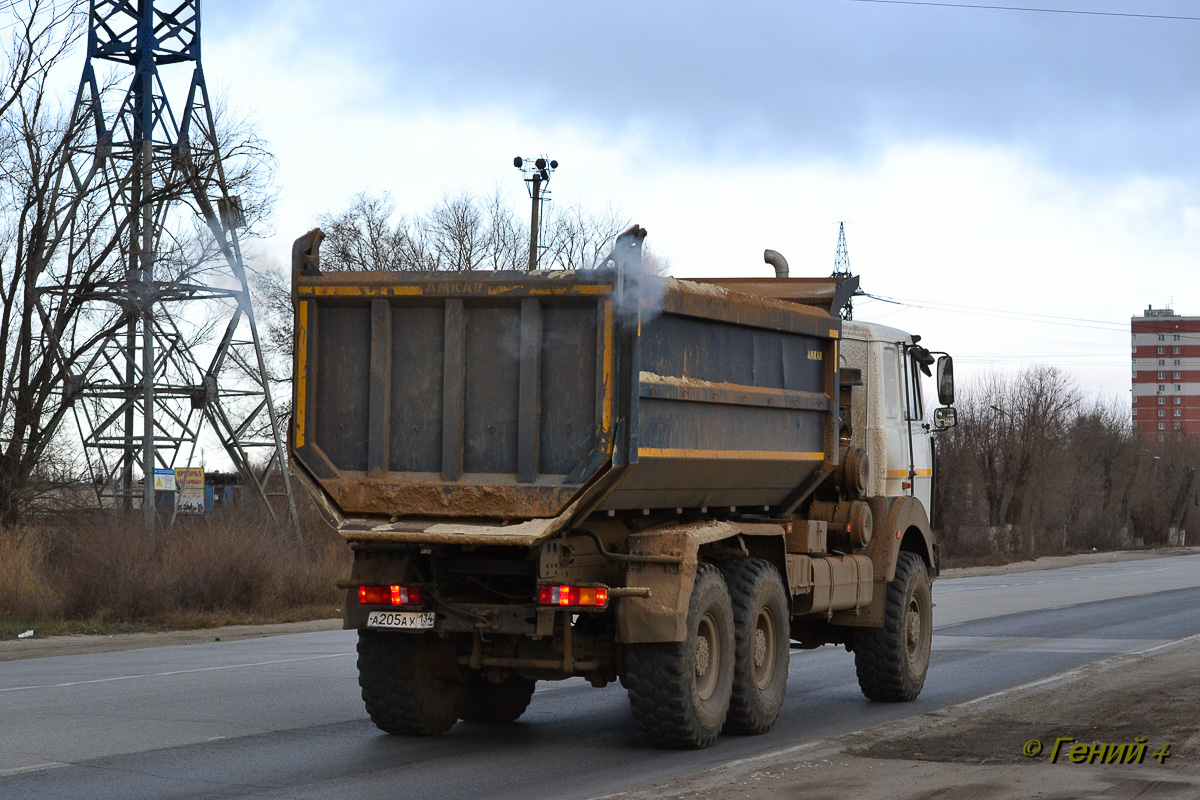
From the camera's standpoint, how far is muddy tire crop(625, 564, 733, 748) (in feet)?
28.5

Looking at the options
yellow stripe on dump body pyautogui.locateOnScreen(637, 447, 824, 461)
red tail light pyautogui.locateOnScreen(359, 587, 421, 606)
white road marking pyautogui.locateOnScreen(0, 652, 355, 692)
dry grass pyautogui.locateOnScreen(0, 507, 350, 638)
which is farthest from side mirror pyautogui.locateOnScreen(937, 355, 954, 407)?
dry grass pyautogui.locateOnScreen(0, 507, 350, 638)

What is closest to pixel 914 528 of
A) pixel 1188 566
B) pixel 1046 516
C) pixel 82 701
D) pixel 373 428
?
pixel 373 428

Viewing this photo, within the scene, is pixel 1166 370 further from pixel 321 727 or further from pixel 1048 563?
pixel 321 727

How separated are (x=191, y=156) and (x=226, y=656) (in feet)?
48.1

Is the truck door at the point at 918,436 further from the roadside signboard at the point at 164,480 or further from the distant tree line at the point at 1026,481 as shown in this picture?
the distant tree line at the point at 1026,481

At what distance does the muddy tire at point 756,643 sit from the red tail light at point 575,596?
1.37m

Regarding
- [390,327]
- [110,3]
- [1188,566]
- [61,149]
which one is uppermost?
[110,3]

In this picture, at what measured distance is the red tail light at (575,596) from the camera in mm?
8406

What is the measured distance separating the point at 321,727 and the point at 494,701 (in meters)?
1.27

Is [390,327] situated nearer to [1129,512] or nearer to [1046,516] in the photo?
[1046,516]

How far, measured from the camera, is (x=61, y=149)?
989 inches

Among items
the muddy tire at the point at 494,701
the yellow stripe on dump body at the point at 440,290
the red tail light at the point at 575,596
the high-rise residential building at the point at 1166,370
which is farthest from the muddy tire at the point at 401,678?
the high-rise residential building at the point at 1166,370

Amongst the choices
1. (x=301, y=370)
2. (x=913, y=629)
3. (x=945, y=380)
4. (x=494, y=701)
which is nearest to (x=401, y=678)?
(x=494, y=701)

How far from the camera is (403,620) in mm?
8727
